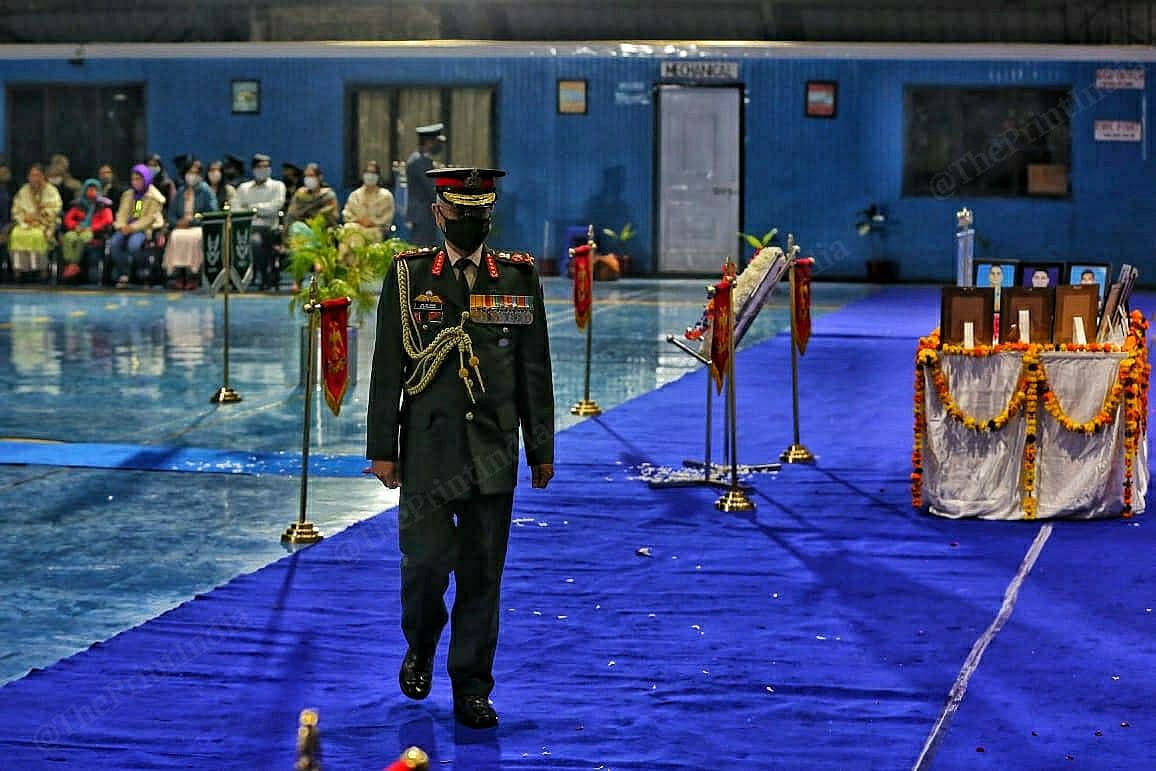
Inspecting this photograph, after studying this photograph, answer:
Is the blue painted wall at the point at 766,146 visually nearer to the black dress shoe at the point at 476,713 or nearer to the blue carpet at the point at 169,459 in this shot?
the blue carpet at the point at 169,459

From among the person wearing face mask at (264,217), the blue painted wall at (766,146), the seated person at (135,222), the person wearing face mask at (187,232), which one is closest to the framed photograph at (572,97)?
the blue painted wall at (766,146)

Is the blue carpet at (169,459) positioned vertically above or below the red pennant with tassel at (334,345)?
below

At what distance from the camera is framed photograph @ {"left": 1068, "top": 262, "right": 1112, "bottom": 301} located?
372 inches

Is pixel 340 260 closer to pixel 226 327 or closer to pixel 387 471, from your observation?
pixel 226 327

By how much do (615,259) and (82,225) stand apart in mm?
7432

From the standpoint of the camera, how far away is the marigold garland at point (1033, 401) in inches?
345

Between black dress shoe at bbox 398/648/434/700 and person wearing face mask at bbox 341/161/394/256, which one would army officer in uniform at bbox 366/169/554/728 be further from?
person wearing face mask at bbox 341/161/394/256

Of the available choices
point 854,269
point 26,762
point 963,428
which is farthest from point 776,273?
point 854,269

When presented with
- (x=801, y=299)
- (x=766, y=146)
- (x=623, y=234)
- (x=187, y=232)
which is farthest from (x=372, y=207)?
(x=801, y=299)

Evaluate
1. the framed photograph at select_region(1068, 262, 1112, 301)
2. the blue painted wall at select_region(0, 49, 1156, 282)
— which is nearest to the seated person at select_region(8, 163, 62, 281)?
the blue painted wall at select_region(0, 49, 1156, 282)

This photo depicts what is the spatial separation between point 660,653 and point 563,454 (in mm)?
4454

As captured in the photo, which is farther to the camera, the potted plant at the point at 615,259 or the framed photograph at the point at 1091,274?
the potted plant at the point at 615,259

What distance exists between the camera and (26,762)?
17.0ft

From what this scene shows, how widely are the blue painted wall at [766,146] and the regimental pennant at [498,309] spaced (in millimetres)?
21477
